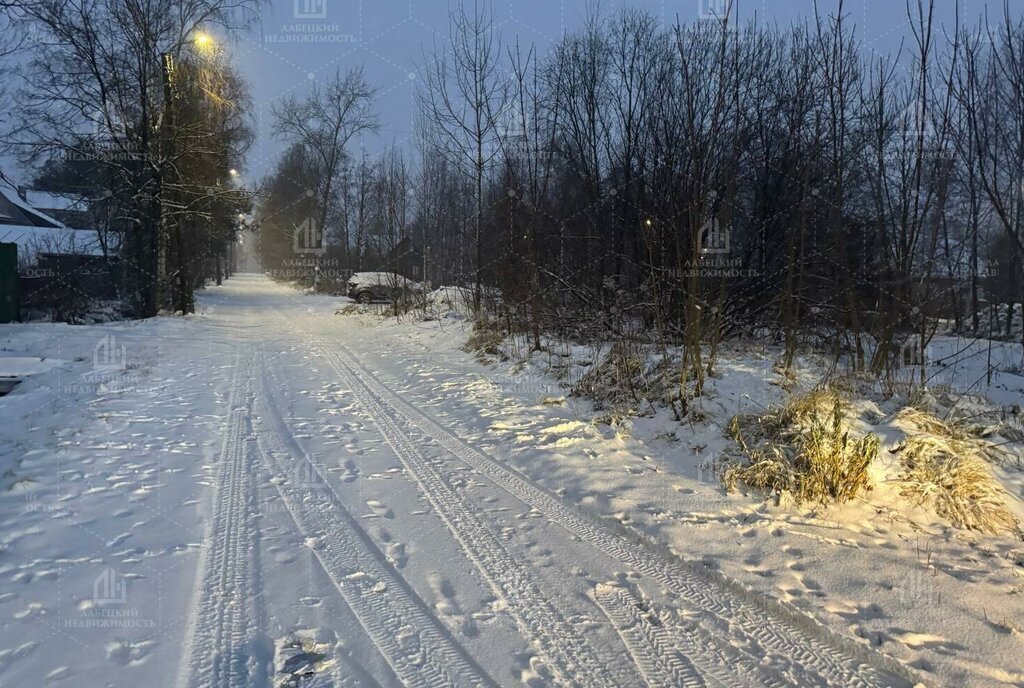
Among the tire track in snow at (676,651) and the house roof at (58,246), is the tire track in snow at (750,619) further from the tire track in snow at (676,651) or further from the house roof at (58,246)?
the house roof at (58,246)

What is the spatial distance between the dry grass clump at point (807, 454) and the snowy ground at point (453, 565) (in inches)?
9.2

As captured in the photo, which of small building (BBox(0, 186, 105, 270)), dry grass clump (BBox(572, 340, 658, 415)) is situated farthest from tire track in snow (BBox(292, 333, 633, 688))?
small building (BBox(0, 186, 105, 270))

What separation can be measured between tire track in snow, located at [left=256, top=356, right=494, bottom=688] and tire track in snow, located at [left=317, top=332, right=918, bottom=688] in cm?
129

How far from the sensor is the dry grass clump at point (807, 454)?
4379 millimetres

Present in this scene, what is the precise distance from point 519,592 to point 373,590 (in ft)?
2.62

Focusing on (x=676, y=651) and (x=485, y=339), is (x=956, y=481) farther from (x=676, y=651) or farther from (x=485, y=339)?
(x=485, y=339)

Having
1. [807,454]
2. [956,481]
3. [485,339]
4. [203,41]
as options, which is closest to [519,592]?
[807,454]

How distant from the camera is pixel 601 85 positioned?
41.8 feet

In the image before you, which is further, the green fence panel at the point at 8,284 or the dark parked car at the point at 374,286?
the dark parked car at the point at 374,286

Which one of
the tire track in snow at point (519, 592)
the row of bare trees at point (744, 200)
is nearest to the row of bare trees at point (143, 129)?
the row of bare trees at point (744, 200)

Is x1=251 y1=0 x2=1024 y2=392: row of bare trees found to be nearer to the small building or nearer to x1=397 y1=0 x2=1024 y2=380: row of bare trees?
x1=397 y1=0 x2=1024 y2=380: row of bare trees

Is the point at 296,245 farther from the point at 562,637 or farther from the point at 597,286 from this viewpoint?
the point at 562,637

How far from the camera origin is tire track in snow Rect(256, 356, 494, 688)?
267 centimetres

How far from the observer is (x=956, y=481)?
4.26 metres
